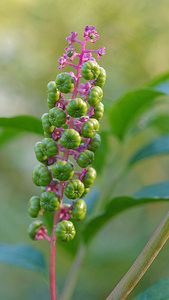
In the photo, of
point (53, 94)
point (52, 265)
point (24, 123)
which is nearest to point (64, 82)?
point (53, 94)

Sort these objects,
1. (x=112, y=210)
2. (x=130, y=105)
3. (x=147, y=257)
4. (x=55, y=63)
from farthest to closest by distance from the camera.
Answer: (x=55, y=63) → (x=130, y=105) → (x=112, y=210) → (x=147, y=257)

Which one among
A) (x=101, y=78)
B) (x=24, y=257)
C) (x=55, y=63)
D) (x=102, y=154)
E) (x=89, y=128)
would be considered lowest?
(x=24, y=257)

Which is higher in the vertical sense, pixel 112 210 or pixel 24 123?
pixel 24 123

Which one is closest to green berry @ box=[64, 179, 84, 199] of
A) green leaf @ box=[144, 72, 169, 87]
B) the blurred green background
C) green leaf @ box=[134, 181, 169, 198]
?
green leaf @ box=[134, 181, 169, 198]

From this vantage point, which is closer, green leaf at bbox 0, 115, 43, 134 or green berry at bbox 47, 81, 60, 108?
green berry at bbox 47, 81, 60, 108

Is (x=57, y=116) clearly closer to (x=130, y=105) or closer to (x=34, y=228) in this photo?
(x=34, y=228)

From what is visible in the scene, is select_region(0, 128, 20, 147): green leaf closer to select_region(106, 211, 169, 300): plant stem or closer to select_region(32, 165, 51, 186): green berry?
select_region(32, 165, 51, 186): green berry
